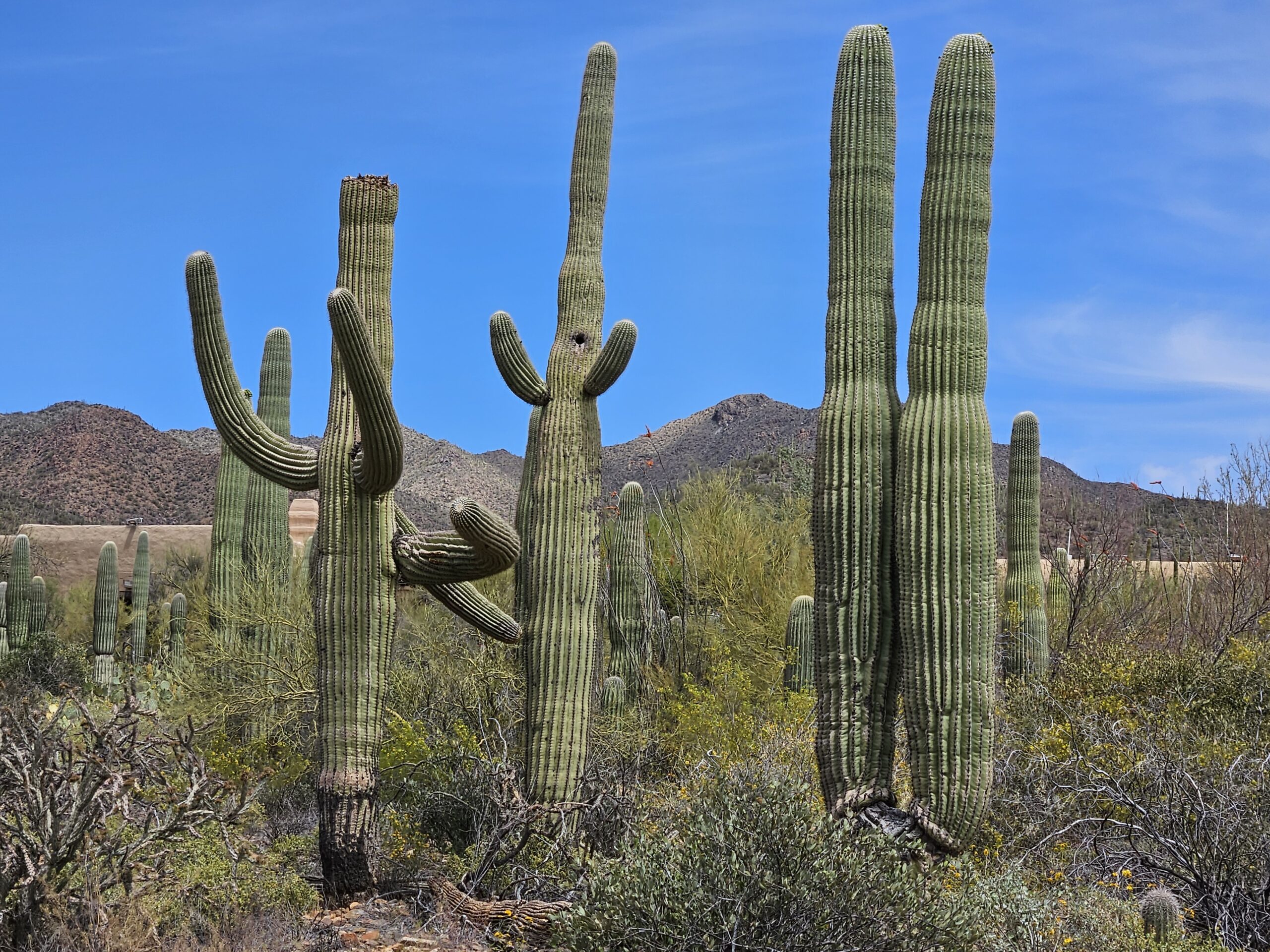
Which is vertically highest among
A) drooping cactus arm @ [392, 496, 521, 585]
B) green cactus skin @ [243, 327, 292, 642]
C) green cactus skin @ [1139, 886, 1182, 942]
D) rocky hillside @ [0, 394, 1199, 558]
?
rocky hillside @ [0, 394, 1199, 558]

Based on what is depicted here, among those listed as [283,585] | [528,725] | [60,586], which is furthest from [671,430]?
[528,725]

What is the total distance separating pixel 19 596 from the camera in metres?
21.1

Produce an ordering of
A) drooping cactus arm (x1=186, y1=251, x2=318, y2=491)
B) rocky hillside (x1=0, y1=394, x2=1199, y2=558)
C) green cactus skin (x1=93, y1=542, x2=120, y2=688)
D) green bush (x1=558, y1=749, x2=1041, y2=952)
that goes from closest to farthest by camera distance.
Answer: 1. green bush (x1=558, y1=749, x2=1041, y2=952)
2. drooping cactus arm (x1=186, y1=251, x2=318, y2=491)
3. green cactus skin (x1=93, y1=542, x2=120, y2=688)
4. rocky hillside (x1=0, y1=394, x2=1199, y2=558)

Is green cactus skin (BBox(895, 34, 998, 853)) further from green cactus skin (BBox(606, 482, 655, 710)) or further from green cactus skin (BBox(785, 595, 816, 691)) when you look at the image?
green cactus skin (BBox(606, 482, 655, 710))

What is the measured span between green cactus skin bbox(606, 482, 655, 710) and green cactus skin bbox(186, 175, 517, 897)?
5.78m

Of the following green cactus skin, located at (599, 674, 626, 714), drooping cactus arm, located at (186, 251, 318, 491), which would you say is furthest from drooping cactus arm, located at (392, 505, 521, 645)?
green cactus skin, located at (599, 674, 626, 714)

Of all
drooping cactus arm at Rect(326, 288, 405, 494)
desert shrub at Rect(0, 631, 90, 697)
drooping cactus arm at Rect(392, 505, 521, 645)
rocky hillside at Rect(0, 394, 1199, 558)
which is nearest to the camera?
drooping cactus arm at Rect(326, 288, 405, 494)

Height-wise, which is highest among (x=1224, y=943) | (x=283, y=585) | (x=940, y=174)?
(x=940, y=174)

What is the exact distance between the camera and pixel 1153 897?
6348 millimetres

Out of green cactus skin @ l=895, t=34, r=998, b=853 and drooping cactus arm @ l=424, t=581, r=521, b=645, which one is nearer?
green cactus skin @ l=895, t=34, r=998, b=853

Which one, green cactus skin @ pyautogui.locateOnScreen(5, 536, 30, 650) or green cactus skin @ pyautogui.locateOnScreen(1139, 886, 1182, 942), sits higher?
green cactus skin @ pyautogui.locateOnScreen(5, 536, 30, 650)

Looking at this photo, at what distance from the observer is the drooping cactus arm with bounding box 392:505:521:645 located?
838cm

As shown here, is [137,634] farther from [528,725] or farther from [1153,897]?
[1153,897]

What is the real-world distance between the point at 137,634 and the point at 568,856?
15.2 metres
